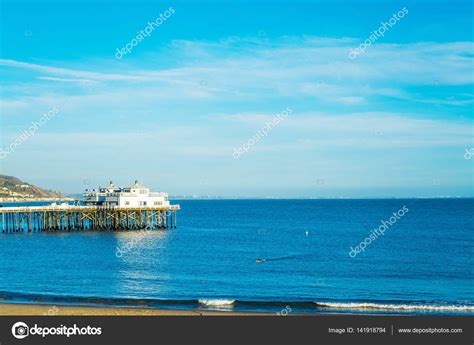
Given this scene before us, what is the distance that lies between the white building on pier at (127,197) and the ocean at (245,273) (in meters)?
10.3

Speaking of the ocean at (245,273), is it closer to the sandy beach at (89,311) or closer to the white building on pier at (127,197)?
the sandy beach at (89,311)

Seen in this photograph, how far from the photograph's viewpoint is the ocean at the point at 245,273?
3397 centimetres

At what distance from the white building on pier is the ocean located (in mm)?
10271

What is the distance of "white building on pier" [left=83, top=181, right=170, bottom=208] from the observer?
86438mm

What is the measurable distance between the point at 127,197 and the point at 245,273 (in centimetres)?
4447

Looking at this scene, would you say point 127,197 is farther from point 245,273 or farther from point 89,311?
point 89,311

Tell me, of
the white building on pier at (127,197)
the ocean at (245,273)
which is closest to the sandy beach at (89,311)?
the ocean at (245,273)

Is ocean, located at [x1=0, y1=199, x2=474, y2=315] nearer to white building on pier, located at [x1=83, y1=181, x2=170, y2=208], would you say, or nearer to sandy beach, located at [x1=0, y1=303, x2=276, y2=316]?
sandy beach, located at [x1=0, y1=303, x2=276, y2=316]

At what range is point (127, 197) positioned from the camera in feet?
283
